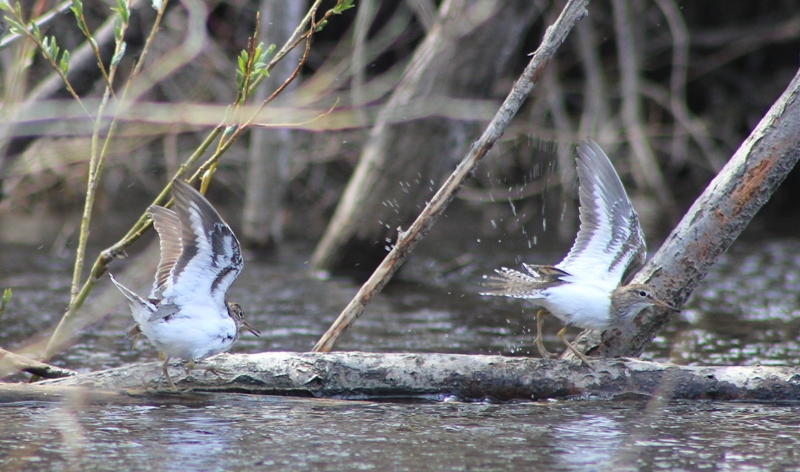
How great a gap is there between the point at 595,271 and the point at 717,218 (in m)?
0.78

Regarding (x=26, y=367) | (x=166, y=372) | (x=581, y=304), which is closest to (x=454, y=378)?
(x=581, y=304)

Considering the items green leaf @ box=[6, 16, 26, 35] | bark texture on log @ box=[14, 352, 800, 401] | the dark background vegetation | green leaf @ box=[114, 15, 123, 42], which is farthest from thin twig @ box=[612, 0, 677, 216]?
green leaf @ box=[6, 16, 26, 35]

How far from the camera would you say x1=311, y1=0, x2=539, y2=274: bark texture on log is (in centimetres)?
930

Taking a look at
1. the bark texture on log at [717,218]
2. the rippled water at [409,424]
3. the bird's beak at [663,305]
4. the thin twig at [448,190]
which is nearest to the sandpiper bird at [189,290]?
the rippled water at [409,424]

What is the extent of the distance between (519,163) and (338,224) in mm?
6268

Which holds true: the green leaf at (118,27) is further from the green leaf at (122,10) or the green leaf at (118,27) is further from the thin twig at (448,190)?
the thin twig at (448,190)

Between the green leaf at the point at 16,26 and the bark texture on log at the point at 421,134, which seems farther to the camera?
the bark texture on log at the point at 421,134

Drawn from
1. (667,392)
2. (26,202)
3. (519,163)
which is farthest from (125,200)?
(667,392)

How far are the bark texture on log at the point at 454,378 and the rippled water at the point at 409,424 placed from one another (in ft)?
0.34

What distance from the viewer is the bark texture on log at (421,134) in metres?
9.30

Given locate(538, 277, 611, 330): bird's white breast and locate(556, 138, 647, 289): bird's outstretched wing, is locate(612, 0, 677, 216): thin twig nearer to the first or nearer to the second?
locate(556, 138, 647, 289): bird's outstretched wing

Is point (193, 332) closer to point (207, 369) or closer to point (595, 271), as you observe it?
point (207, 369)

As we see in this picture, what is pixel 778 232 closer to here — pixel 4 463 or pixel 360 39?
pixel 360 39

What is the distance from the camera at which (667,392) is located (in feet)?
16.7
